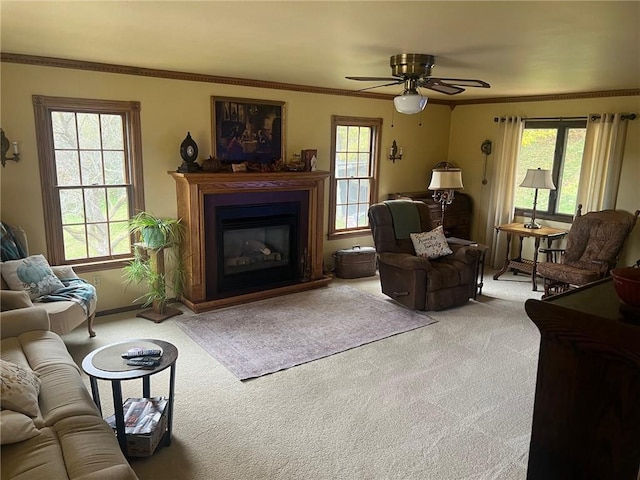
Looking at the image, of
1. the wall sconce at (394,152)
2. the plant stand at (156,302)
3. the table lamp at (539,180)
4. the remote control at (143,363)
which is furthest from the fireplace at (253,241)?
the table lamp at (539,180)

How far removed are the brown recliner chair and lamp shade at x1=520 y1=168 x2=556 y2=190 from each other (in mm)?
1398

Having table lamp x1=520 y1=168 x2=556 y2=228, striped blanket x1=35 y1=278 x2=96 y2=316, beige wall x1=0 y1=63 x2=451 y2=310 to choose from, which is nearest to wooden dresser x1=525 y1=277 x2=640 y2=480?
striped blanket x1=35 y1=278 x2=96 y2=316

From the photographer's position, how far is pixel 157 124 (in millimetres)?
4754

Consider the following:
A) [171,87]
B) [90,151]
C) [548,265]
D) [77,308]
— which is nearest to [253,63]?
[171,87]

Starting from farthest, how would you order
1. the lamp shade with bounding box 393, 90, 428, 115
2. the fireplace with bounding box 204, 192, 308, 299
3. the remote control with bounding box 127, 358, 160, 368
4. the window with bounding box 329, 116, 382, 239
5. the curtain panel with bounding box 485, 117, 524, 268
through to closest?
the curtain panel with bounding box 485, 117, 524, 268
the window with bounding box 329, 116, 382, 239
the fireplace with bounding box 204, 192, 308, 299
the lamp shade with bounding box 393, 90, 428, 115
the remote control with bounding box 127, 358, 160, 368

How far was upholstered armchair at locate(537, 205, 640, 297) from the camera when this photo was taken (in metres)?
5.12

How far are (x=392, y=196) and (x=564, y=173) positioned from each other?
7.51ft

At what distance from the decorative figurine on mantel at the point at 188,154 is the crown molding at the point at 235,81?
25.6 inches

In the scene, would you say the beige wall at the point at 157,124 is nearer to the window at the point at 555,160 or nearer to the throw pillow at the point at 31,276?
the throw pillow at the point at 31,276

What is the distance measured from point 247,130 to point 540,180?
3.67 m

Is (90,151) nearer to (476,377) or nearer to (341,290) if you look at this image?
(341,290)

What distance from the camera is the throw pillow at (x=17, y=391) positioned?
6.77ft

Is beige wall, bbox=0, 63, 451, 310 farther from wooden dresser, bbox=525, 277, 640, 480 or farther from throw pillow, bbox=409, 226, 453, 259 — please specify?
wooden dresser, bbox=525, 277, 640, 480

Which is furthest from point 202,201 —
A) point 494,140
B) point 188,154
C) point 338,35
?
point 494,140
